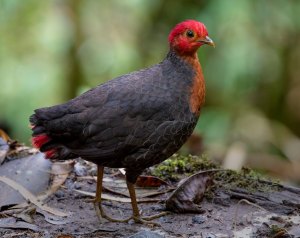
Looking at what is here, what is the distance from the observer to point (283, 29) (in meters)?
6.04

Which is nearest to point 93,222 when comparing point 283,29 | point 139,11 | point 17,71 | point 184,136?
point 184,136

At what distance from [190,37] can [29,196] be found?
2.08 metres

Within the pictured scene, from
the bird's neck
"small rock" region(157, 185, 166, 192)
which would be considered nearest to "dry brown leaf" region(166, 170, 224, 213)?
"small rock" region(157, 185, 166, 192)

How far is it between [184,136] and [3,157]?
208 cm

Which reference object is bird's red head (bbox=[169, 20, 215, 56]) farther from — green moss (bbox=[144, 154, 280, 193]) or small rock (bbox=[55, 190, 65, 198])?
small rock (bbox=[55, 190, 65, 198])

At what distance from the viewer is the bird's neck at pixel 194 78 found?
10.3 ft

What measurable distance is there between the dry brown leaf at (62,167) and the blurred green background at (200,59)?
1906 millimetres

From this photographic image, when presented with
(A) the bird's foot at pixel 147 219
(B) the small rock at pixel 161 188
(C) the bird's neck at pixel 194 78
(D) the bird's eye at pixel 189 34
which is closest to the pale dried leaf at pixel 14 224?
(A) the bird's foot at pixel 147 219

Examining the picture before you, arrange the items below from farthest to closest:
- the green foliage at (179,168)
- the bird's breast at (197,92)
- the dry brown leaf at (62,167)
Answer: the green foliage at (179,168)
the dry brown leaf at (62,167)
the bird's breast at (197,92)

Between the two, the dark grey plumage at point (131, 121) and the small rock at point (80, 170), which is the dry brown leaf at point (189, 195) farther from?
the small rock at point (80, 170)

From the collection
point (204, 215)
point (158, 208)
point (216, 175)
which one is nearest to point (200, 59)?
point (216, 175)

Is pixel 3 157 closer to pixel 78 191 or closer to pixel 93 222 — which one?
pixel 78 191

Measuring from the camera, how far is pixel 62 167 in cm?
398

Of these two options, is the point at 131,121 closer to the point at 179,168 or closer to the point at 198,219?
the point at 198,219
